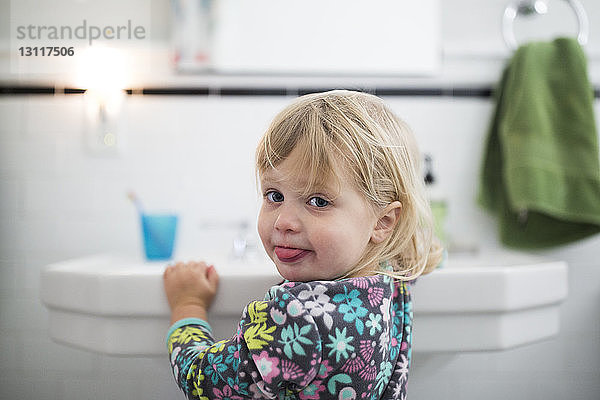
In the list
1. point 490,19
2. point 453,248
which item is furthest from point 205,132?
point 490,19

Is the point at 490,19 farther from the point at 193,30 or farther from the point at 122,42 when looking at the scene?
the point at 122,42

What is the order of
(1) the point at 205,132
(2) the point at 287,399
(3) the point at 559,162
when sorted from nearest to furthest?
(2) the point at 287,399 < (3) the point at 559,162 < (1) the point at 205,132

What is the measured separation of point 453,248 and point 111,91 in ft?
3.51

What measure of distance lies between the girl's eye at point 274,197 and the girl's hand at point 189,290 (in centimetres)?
24

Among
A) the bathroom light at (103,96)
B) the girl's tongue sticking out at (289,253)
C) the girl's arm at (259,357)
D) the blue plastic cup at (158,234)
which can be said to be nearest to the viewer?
the girl's arm at (259,357)

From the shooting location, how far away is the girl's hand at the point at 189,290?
101cm

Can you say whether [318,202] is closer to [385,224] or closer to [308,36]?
[385,224]

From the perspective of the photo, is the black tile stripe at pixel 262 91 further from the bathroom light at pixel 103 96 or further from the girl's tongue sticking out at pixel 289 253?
the girl's tongue sticking out at pixel 289 253

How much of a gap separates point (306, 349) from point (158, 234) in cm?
77

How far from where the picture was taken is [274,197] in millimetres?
886

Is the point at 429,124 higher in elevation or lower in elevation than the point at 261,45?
lower

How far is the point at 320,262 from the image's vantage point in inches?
33.8

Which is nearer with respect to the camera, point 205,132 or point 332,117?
point 332,117

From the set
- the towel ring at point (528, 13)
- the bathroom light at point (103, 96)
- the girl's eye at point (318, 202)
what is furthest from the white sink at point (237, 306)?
the towel ring at point (528, 13)
